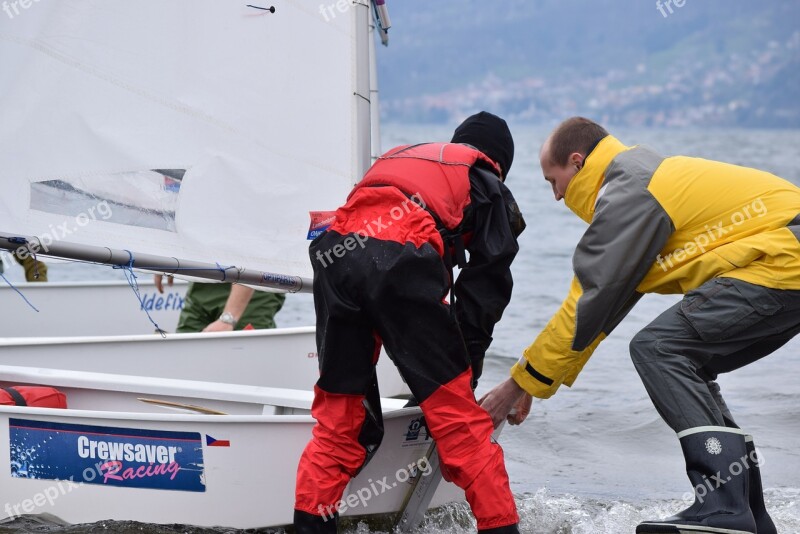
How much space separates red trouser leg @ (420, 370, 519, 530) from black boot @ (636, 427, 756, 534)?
424 millimetres

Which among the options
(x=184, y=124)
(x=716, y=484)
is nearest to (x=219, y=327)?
→ (x=184, y=124)

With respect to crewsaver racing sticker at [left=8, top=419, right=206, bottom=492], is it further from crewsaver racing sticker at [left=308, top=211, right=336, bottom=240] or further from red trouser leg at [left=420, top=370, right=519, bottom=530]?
crewsaver racing sticker at [left=308, top=211, right=336, bottom=240]

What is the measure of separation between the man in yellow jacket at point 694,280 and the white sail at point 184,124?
140cm

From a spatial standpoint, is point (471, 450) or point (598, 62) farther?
point (598, 62)

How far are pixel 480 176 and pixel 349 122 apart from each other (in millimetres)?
1256

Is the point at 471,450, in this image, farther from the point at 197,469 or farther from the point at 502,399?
the point at 197,469

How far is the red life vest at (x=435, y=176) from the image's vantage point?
10.00ft

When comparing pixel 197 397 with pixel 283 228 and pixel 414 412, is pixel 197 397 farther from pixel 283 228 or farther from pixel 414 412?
pixel 414 412

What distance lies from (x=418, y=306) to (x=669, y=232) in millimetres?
707

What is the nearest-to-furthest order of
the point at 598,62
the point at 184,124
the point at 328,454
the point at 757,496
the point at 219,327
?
1. the point at 328,454
2. the point at 757,496
3. the point at 184,124
4. the point at 219,327
5. the point at 598,62

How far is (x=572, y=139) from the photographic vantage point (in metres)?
3.18

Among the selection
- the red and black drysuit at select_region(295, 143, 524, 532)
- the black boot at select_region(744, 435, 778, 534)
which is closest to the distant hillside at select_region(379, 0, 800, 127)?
the black boot at select_region(744, 435, 778, 534)

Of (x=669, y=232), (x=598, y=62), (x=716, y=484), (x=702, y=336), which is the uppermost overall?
(x=598, y=62)

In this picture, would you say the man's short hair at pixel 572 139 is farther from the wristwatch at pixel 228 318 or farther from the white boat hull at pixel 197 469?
the wristwatch at pixel 228 318
